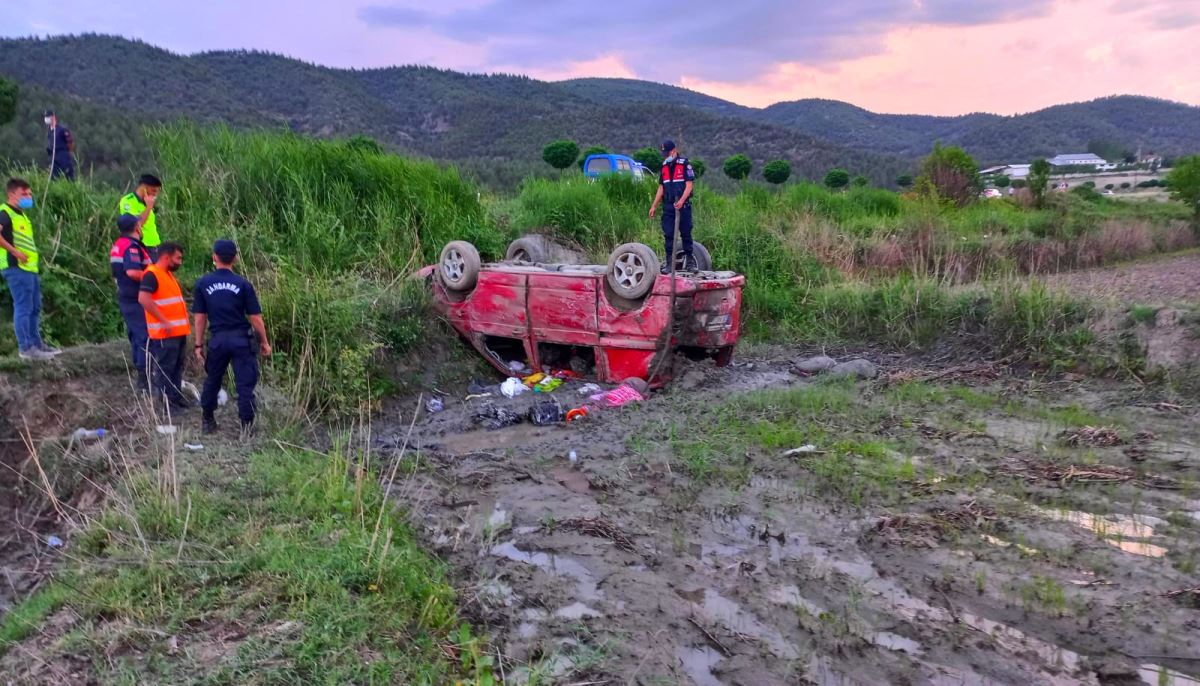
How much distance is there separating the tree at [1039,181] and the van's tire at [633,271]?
22.0 metres

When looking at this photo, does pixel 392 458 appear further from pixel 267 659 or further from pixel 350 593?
pixel 267 659

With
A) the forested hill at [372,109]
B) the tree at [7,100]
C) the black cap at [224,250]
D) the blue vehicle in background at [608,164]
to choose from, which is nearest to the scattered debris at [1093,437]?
the black cap at [224,250]

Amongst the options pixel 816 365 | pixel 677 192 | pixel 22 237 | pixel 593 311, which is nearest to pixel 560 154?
pixel 677 192

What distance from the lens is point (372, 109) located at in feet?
157

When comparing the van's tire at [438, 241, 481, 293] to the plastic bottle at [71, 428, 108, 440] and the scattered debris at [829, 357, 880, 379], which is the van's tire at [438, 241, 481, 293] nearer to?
the plastic bottle at [71, 428, 108, 440]

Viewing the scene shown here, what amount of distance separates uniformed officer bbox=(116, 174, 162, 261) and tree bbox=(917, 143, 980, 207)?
21501 millimetres

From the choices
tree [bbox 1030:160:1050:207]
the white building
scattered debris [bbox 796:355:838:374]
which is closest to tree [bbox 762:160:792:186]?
tree [bbox 1030:160:1050:207]

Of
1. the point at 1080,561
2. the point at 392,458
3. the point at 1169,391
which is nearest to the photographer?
the point at 1080,561

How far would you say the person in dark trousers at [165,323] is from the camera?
638 centimetres

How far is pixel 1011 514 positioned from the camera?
5031 millimetres

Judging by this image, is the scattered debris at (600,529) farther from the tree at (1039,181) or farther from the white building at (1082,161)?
the white building at (1082,161)

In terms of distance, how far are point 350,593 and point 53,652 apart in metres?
1.19

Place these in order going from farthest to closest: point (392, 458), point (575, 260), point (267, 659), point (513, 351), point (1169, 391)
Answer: point (575, 260) < point (513, 351) < point (1169, 391) < point (392, 458) < point (267, 659)

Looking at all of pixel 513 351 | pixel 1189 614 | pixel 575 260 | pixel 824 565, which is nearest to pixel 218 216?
pixel 513 351
